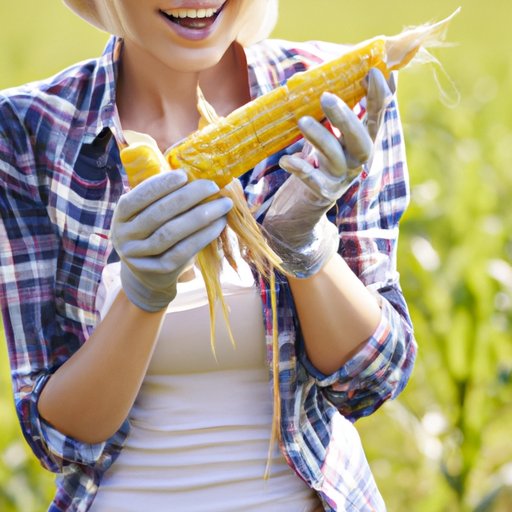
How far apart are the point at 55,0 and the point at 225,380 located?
11.3 metres

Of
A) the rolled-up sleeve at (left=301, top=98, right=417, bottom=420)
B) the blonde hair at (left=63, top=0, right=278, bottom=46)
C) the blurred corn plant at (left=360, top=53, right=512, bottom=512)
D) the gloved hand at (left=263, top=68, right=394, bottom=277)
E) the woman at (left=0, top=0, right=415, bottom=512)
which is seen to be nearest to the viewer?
the gloved hand at (left=263, top=68, right=394, bottom=277)

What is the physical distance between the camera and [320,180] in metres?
1.68

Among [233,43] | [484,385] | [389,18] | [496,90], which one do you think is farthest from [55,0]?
[233,43]

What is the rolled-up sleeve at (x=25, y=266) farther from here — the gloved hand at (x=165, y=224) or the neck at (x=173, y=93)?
the gloved hand at (x=165, y=224)

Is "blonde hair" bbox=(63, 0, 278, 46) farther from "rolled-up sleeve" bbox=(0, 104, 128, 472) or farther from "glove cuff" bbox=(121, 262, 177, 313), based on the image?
"glove cuff" bbox=(121, 262, 177, 313)

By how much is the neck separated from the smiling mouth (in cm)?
24

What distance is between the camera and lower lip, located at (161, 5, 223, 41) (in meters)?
1.86

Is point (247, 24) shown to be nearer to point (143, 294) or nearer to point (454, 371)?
point (143, 294)

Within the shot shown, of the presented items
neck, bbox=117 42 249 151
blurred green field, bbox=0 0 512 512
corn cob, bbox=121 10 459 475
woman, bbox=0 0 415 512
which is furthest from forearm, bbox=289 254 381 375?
blurred green field, bbox=0 0 512 512

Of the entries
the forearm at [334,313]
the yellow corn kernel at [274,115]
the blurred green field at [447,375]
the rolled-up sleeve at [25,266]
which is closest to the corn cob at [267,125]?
the yellow corn kernel at [274,115]

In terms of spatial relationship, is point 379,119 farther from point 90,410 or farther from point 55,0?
point 55,0

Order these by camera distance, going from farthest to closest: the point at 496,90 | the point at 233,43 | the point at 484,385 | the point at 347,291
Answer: the point at 496,90, the point at 484,385, the point at 233,43, the point at 347,291

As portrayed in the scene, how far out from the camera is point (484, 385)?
4.17m

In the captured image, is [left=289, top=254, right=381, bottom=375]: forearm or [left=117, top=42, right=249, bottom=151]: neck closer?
[left=289, top=254, right=381, bottom=375]: forearm
